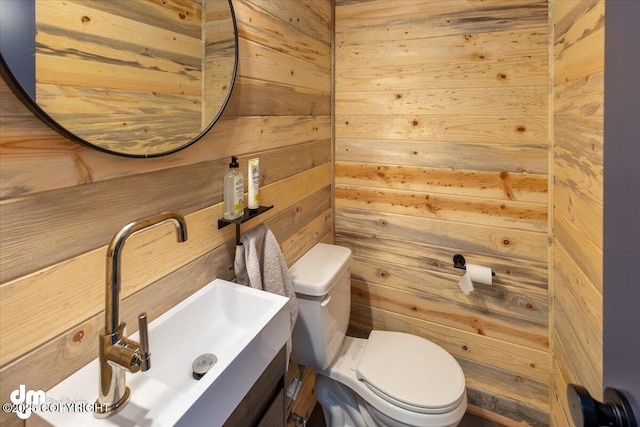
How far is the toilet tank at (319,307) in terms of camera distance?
55.2 inches

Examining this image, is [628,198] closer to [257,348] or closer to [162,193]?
[257,348]

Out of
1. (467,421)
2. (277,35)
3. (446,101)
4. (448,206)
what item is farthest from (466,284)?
(277,35)

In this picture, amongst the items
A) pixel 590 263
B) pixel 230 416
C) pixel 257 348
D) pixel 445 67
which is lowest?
pixel 230 416

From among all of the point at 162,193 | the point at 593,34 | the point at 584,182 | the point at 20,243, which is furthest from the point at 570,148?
the point at 20,243

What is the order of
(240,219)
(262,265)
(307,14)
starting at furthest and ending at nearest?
(307,14) → (262,265) → (240,219)

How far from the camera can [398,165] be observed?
6.19 ft

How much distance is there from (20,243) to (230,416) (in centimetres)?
57

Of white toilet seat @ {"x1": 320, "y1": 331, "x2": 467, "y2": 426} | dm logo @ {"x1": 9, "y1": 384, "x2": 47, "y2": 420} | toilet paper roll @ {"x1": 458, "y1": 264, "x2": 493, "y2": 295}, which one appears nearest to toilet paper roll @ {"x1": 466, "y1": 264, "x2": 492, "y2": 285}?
toilet paper roll @ {"x1": 458, "y1": 264, "x2": 493, "y2": 295}

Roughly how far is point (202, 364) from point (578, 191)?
47.6 inches

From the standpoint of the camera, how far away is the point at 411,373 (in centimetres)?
147

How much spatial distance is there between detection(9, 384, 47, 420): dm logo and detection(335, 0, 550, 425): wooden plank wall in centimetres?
165

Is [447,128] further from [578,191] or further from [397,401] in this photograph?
[397,401]

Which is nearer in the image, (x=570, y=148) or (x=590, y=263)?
(x=590, y=263)

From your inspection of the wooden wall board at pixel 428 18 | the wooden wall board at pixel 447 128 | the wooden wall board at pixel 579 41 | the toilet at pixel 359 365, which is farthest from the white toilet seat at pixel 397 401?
the wooden wall board at pixel 428 18
